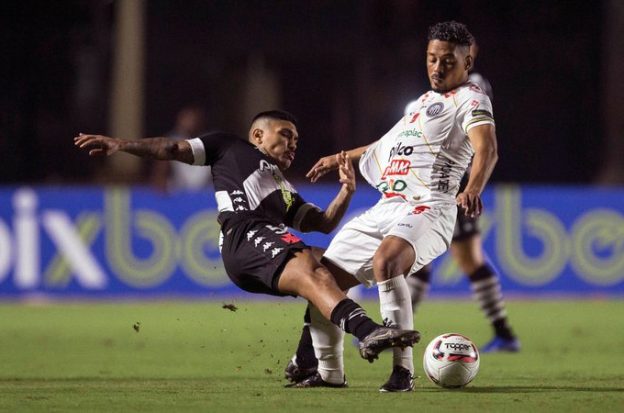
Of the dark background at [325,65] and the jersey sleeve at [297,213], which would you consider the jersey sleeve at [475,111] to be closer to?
the jersey sleeve at [297,213]

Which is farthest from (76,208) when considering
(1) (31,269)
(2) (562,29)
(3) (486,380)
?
(2) (562,29)

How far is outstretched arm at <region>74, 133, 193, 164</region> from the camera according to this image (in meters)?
7.31

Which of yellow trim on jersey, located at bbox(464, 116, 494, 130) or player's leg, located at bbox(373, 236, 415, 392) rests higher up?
yellow trim on jersey, located at bbox(464, 116, 494, 130)

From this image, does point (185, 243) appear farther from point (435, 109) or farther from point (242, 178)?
point (435, 109)

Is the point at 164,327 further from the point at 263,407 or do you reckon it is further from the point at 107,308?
the point at 263,407

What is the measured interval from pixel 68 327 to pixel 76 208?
3.39 metres

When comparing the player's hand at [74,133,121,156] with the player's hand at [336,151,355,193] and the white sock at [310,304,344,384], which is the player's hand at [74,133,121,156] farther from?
the white sock at [310,304,344,384]

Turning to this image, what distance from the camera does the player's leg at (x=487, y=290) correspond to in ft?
35.0

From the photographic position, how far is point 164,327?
12766 millimetres

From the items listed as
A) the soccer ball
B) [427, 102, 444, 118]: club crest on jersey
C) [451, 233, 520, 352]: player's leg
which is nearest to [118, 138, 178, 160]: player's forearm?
[427, 102, 444, 118]: club crest on jersey

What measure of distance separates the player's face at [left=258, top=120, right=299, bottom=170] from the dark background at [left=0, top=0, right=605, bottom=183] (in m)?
15.2

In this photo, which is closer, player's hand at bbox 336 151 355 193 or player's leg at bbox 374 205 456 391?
player's leg at bbox 374 205 456 391

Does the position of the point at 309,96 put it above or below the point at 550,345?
above

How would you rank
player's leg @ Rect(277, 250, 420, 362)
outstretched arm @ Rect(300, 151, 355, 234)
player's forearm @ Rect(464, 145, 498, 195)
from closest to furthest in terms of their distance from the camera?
1. player's leg @ Rect(277, 250, 420, 362)
2. player's forearm @ Rect(464, 145, 498, 195)
3. outstretched arm @ Rect(300, 151, 355, 234)
